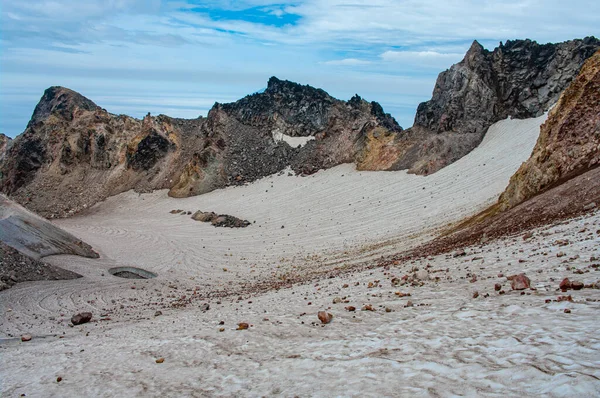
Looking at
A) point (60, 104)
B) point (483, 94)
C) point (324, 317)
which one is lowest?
point (324, 317)

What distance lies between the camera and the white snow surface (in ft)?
19.2

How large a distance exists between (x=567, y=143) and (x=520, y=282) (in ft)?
33.8

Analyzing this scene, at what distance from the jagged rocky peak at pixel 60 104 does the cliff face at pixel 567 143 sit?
2001 inches

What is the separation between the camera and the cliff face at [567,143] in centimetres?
1575

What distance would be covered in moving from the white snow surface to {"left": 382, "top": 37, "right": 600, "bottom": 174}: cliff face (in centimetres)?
1310

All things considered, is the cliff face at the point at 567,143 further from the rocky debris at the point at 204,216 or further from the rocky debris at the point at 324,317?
the rocky debris at the point at 204,216

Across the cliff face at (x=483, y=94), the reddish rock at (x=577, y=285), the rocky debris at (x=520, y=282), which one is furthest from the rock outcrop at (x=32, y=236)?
the cliff face at (x=483, y=94)

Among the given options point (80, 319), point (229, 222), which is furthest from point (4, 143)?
point (80, 319)

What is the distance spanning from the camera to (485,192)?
2425 centimetres

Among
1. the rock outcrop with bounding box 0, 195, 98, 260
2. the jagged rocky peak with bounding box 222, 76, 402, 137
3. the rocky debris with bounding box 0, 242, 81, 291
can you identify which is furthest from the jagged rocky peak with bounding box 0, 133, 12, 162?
the rocky debris with bounding box 0, 242, 81, 291

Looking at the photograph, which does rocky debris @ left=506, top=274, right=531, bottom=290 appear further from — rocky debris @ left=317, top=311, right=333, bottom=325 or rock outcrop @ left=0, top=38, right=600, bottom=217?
rock outcrop @ left=0, top=38, right=600, bottom=217

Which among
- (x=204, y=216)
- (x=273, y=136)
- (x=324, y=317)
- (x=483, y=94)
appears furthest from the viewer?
(x=273, y=136)

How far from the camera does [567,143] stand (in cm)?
1641

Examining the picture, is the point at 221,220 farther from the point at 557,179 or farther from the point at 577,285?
the point at 577,285
